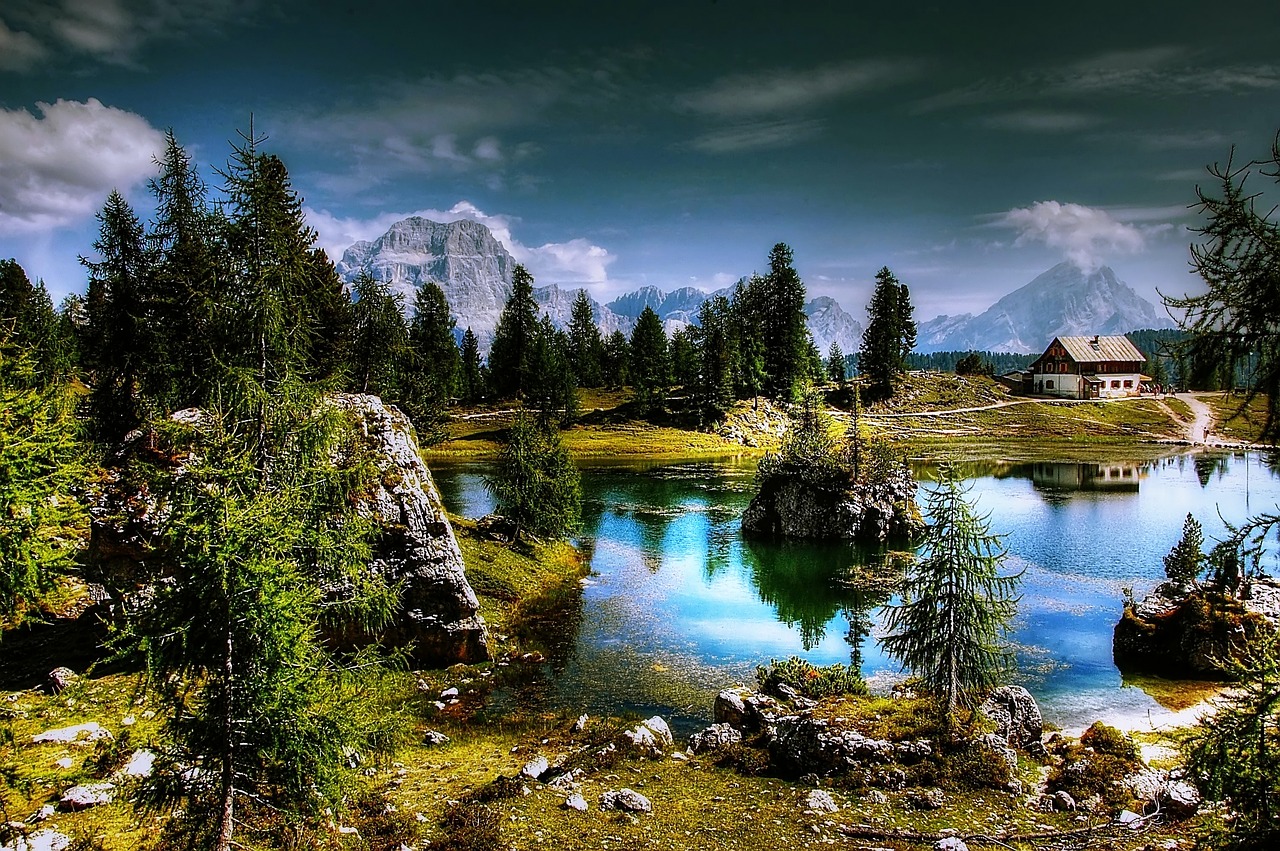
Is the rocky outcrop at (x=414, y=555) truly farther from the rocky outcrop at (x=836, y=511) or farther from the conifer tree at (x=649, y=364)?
the conifer tree at (x=649, y=364)

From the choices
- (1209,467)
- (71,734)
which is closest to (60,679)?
(71,734)

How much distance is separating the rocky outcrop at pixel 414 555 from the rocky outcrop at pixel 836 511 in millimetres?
32427

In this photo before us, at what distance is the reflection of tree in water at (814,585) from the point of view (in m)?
35.8

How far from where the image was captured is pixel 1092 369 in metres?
153

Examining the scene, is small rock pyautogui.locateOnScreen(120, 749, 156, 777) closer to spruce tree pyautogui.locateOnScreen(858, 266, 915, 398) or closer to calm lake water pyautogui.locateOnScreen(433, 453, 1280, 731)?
calm lake water pyautogui.locateOnScreen(433, 453, 1280, 731)

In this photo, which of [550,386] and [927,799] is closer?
[927,799]

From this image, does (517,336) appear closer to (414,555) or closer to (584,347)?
(584,347)

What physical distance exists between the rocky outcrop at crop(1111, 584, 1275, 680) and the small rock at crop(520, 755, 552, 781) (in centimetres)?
2643

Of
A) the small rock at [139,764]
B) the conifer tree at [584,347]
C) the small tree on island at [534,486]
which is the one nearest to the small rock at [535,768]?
the small rock at [139,764]

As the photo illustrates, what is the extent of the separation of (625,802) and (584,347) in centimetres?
15743

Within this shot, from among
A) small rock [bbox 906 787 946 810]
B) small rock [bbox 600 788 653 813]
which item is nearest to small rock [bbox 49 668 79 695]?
small rock [bbox 600 788 653 813]

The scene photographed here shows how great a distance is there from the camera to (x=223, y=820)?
10062 mm

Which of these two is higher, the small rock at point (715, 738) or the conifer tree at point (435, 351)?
the conifer tree at point (435, 351)

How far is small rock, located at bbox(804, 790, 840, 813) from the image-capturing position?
650 inches
